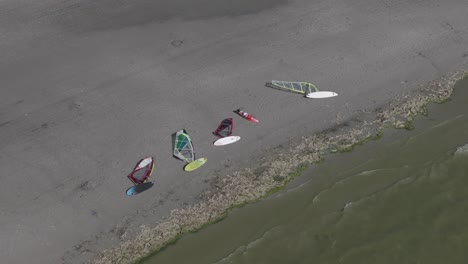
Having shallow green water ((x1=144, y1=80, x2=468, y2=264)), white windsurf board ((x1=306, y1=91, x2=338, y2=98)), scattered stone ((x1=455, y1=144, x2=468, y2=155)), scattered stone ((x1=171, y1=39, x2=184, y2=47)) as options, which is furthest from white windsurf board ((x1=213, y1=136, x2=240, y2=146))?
scattered stone ((x1=455, y1=144, x2=468, y2=155))

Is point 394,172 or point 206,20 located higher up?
point 206,20

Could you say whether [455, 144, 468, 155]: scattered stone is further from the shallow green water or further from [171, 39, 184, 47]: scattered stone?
[171, 39, 184, 47]: scattered stone

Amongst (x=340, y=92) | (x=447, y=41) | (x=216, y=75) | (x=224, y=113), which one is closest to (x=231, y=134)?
(x=224, y=113)

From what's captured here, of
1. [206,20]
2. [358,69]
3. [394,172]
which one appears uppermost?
[206,20]

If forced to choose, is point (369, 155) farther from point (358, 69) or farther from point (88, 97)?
point (88, 97)

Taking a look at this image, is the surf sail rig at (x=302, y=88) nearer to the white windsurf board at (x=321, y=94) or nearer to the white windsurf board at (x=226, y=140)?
the white windsurf board at (x=321, y=94)

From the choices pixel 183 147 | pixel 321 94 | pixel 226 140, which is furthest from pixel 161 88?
pixel 321 94

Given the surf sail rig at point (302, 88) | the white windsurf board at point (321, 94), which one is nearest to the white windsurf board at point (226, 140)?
the surf sail rig at point (302, 88)
